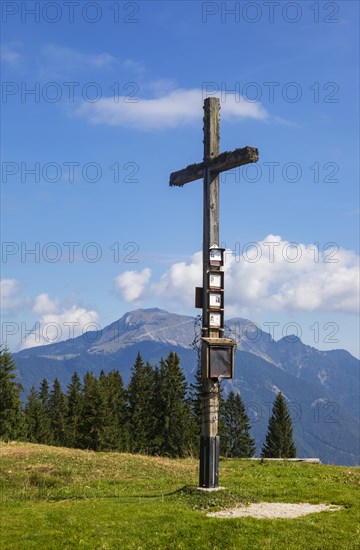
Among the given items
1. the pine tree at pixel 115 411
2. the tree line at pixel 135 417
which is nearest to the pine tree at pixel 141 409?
the tree line at pixel 135 417

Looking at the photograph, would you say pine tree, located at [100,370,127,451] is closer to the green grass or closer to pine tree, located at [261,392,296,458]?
pine tree, located at [261,392,296,458]

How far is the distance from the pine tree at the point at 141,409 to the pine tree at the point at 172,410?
6.36 feet

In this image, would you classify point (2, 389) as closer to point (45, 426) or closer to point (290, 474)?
point (45, 426)

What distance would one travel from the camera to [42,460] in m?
27.8

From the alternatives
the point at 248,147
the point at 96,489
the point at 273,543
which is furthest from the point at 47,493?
the point at 248,147

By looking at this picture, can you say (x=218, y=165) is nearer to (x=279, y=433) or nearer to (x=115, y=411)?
(x=115, y=411)

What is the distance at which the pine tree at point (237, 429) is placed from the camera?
344 ft

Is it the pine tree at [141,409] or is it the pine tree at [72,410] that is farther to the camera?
the pine tree at [72,410]

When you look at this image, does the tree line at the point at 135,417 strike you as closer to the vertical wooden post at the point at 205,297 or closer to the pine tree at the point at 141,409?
the pine tree at the point at 141,409

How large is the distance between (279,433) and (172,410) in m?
21.2

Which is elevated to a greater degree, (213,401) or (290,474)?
(213,401)

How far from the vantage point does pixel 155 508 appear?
53.5 ft

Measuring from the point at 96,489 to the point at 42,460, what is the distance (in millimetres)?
6971

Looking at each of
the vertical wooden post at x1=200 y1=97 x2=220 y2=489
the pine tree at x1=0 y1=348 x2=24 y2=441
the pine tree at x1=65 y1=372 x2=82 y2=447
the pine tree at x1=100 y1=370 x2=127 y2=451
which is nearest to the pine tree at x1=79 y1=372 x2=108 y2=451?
the pine tree at x1=100 y1=370 x2=127 y2=451
